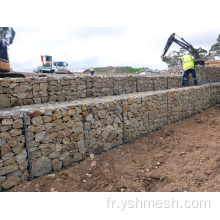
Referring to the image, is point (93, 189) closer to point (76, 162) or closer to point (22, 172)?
point (76, 162)

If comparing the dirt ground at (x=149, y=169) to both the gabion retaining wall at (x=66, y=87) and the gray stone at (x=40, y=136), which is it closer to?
the gray stone at (x=40, y=136)

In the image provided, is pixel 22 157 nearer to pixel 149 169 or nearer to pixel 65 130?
pixel 65 130

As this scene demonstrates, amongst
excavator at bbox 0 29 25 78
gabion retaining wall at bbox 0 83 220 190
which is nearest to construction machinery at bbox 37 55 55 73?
excavator at bbox 0 29 25 78

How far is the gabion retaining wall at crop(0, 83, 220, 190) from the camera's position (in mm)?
3529

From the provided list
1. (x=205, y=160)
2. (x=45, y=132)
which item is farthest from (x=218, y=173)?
(x=45, y=132)

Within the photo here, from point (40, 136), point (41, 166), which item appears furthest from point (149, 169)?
point (40, 136)

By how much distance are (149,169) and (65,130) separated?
2.29 m

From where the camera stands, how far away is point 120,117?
17.9 feet

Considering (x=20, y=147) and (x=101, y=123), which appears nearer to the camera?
(x=20, y=147)

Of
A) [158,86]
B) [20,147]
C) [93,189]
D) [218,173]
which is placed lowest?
[93,189]

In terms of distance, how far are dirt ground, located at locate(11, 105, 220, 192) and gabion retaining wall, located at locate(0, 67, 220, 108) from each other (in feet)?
7.94

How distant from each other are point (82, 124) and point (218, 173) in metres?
3.29

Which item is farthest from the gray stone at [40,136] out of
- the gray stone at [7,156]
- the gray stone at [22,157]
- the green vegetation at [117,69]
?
the green vegetation at [117,69]

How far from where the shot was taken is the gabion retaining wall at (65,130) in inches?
139
